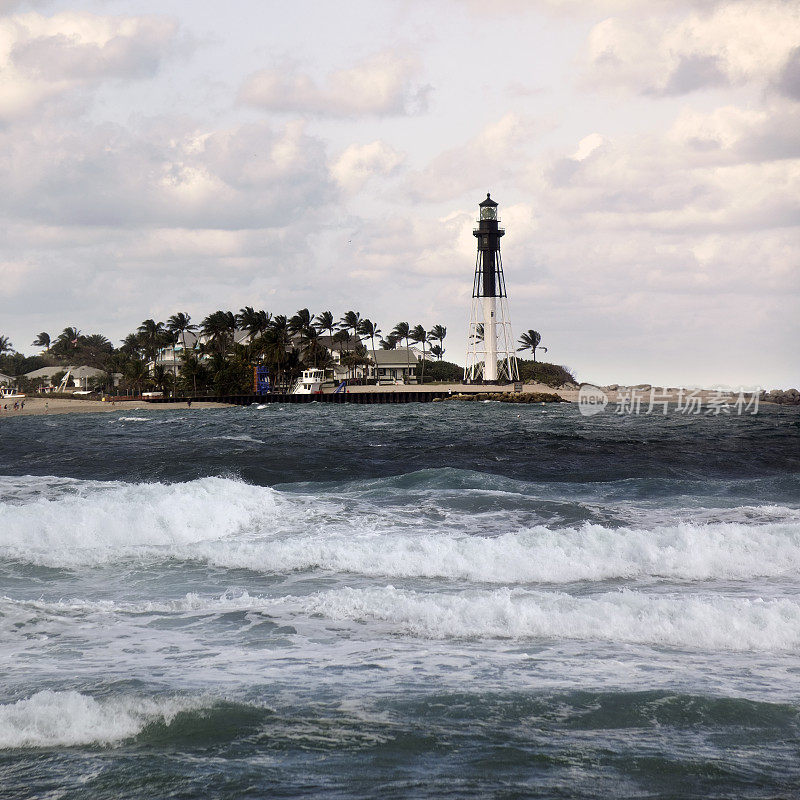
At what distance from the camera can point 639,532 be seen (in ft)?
38.8

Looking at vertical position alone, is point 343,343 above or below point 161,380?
above

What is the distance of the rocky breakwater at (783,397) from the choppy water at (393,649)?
88.1m

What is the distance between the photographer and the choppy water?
4.79 metres

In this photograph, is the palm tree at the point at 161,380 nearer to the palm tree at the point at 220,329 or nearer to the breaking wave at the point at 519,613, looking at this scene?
the palm tree at the point at 220,329

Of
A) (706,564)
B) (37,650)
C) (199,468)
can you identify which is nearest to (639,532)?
(706,564)

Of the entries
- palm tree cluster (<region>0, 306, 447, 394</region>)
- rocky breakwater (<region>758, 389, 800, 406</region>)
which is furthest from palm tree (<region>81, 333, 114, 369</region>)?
rocky breakwater (<region>758, 389, 800, 406</region>)

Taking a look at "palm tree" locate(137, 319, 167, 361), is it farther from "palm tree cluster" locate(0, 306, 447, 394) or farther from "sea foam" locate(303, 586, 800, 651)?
"sea foam" locate(303, 586, 800, 651)

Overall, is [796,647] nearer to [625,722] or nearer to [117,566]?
[625,722]

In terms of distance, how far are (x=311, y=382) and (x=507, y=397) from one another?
85.7 ft

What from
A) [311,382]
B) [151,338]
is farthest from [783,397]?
[151,338]

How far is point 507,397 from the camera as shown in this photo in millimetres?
93875

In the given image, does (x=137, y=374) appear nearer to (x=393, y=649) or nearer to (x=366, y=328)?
(x=366, y=328)

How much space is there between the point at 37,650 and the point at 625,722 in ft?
16.2

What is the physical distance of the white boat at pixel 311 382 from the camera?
340 feet
